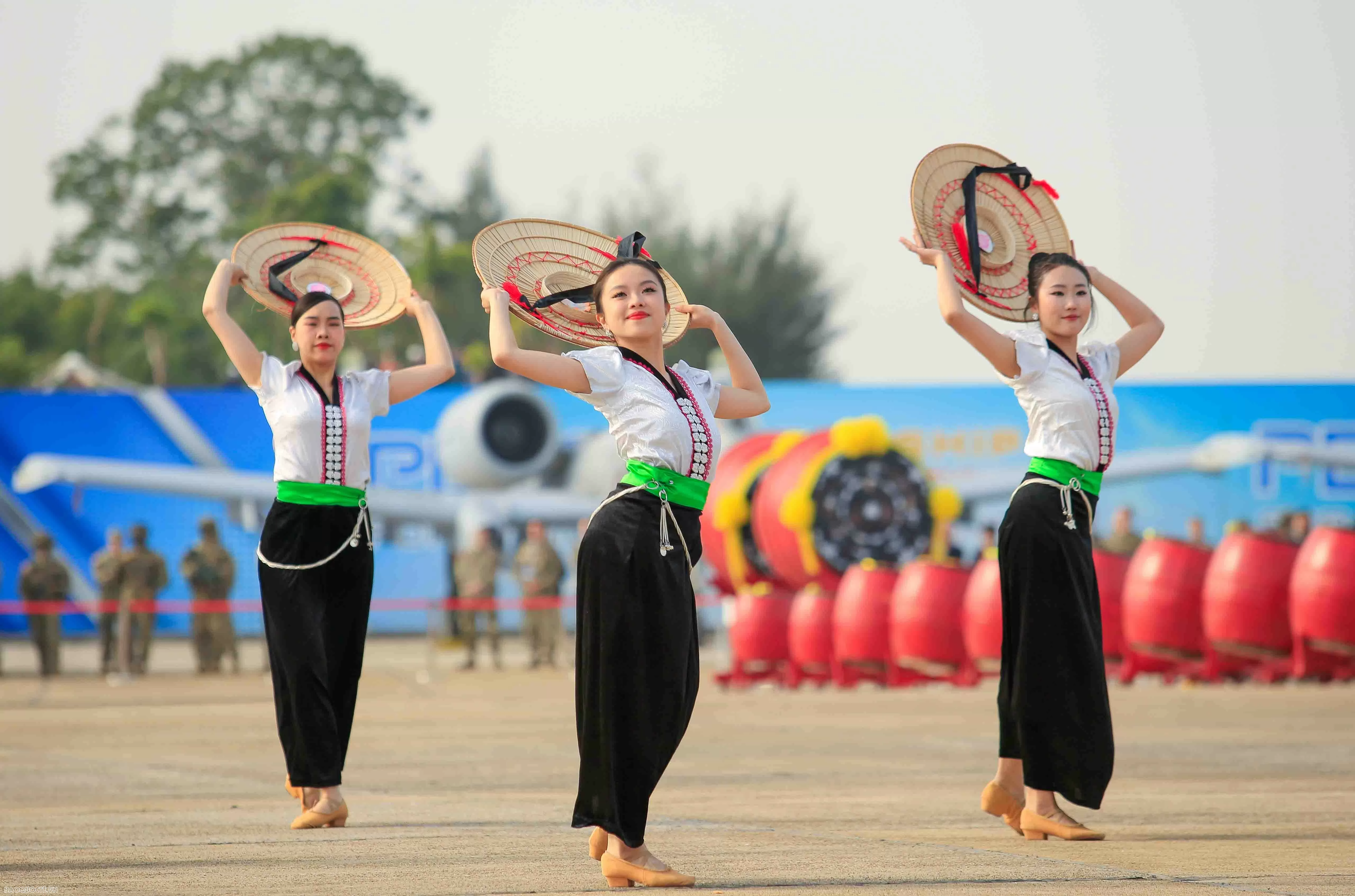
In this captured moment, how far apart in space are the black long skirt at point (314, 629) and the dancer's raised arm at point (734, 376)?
161 centimetres

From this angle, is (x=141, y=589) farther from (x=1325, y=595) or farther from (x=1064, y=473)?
(x=1064, y=473)

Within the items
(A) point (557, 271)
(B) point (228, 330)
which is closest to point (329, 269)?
(B) point (228, 330)

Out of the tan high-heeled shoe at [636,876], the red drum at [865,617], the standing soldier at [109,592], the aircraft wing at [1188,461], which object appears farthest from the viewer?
the aircraft wing at [1188,461]

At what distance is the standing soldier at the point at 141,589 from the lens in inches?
792

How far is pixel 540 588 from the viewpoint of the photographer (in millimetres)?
21672

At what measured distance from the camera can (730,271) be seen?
5647 centimetres

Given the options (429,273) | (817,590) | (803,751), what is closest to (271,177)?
(429,273)

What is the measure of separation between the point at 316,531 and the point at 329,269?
1.23m

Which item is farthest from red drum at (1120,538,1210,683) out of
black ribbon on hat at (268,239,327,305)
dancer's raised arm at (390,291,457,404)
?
black ribbon on hat at (268,239,327,305)

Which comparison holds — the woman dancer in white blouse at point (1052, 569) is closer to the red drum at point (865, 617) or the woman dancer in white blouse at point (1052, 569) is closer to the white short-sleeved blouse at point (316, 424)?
the white short-sleeved blouse at point (316, 424)

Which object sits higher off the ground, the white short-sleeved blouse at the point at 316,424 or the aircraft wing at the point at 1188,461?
the aircraft wing at the point at 1188,461

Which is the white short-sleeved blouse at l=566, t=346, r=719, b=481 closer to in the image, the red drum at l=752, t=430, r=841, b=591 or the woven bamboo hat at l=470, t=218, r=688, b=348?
the woven bamboo hat at l=470, t=218, r=688, b=348

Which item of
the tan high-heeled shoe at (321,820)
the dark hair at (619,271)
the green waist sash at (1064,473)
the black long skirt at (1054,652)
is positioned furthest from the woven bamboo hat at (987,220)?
the tan high-heeled shoe at (321,820)

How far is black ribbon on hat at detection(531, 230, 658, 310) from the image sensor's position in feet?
18.1
